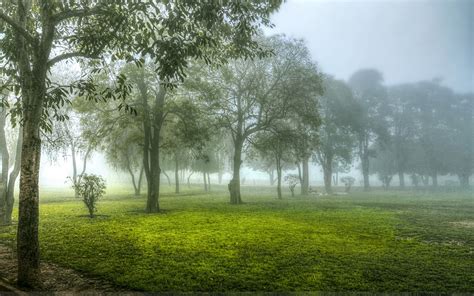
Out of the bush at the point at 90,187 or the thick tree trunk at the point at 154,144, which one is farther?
the thick tree trunk at the point at 154,144

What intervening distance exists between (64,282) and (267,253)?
482 cm

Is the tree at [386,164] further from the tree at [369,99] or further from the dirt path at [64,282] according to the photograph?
the dirt path at [64,282]

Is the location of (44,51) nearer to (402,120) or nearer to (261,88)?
(261,88)

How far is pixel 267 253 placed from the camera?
343 inches

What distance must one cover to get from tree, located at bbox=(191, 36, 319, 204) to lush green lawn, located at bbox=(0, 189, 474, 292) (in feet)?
36.2

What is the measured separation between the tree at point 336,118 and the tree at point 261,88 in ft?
50.3

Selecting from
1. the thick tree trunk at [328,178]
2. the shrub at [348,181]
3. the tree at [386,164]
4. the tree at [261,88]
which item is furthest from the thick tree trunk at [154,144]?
the tree at [386,164]

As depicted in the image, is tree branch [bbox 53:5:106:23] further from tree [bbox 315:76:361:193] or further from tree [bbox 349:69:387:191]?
tree [bbox 349:69:387:191]

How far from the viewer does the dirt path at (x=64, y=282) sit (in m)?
6.20

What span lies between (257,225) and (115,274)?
7.43 metres

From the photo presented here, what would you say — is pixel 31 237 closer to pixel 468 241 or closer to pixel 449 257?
pixel 449 257

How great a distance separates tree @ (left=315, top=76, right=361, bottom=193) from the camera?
3925cm

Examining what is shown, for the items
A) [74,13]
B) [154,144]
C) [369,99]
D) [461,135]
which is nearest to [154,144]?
[154,144]

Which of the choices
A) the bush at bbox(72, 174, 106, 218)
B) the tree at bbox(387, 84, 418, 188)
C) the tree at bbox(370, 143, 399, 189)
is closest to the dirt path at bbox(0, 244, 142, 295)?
the bush at bbox(72, 174, 106, 218)
